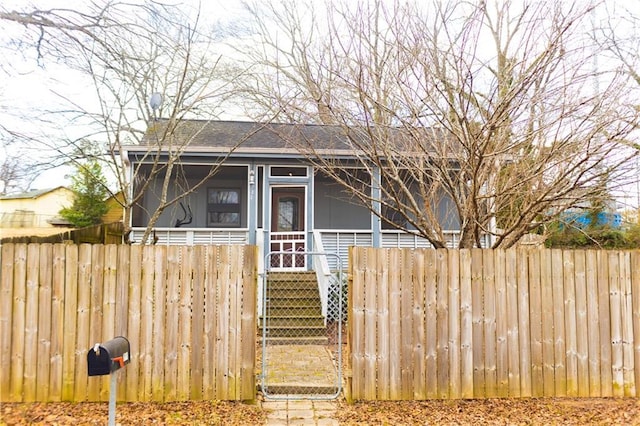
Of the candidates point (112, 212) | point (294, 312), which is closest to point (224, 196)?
point (294, 312)

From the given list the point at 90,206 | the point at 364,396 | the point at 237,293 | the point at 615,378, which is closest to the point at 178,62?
the point at 237,293

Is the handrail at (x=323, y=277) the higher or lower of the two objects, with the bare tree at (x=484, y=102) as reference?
lower

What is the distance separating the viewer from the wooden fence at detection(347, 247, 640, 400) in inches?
188

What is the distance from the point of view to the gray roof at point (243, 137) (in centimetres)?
827

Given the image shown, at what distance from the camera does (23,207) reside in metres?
19.3

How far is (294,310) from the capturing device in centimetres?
845

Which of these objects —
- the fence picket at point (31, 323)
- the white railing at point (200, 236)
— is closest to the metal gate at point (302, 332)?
the white railing at point (200, 236)

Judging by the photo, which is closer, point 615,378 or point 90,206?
point 615,378

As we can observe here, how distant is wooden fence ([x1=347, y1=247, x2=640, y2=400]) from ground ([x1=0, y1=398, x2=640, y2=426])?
0.46 feet

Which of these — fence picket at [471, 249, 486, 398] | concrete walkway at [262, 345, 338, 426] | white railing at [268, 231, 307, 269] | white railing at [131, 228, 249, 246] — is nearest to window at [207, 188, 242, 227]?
white railing at [131, 228, 249, 246]

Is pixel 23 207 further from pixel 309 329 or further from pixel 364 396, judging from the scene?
pixel 364 396

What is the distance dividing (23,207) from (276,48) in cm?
1767

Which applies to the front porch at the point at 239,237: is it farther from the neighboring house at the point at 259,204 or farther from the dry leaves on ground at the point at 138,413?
the dry leaves on ground at the point at 138,413

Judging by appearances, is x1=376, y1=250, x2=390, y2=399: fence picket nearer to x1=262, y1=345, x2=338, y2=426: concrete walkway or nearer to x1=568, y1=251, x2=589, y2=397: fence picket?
x1=262, y1=345, x2=338, y2=426: concrete walkway
